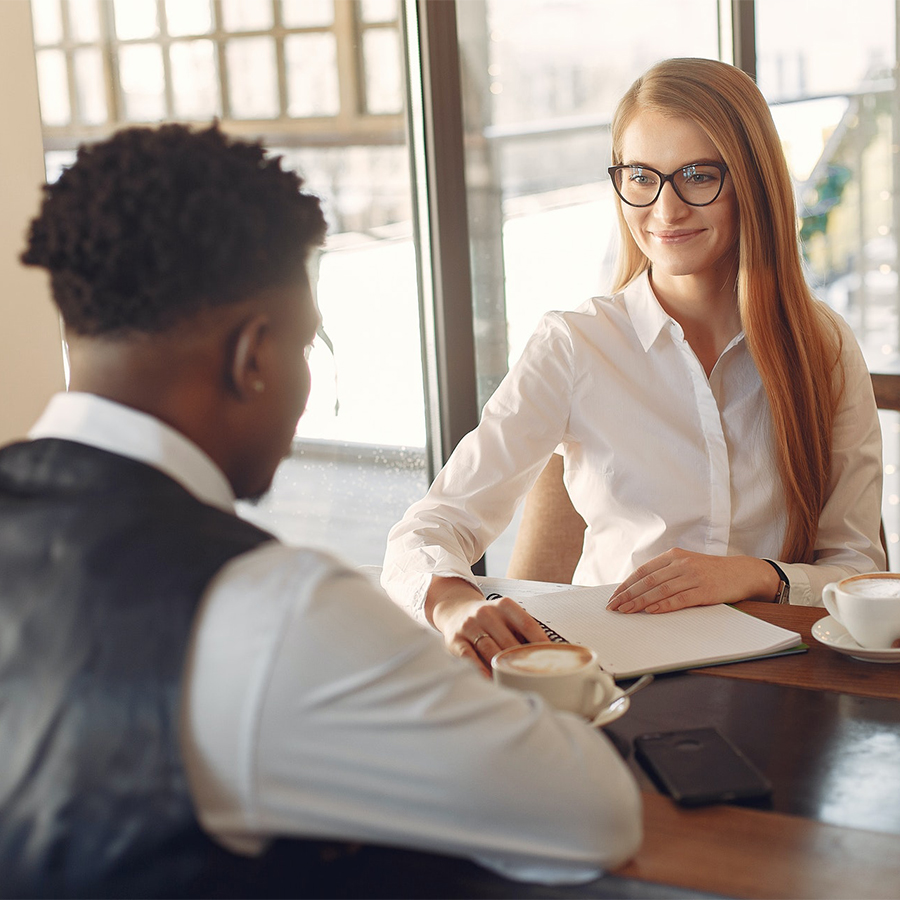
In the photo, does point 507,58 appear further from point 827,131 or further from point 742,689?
point 742,689

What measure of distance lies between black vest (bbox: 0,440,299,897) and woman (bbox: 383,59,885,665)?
0.96m

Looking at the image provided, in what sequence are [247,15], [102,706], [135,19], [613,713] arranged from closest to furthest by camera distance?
1. [102,706]
2. [613,713]
3. [135,19]
4. [247,15]

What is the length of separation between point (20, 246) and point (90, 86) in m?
0.47

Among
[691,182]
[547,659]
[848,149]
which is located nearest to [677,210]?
[691,182]

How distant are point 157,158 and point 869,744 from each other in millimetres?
796

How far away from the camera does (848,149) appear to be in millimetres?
3861

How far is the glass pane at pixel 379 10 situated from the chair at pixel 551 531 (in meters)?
1.16

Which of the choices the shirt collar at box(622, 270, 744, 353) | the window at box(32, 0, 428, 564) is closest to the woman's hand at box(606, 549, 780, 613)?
the shirt collar at box(622, 270, 744, 353)

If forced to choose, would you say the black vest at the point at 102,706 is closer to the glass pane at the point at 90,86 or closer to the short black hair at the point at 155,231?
the short black hair at the point at 155,231

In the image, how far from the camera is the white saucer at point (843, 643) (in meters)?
1.15

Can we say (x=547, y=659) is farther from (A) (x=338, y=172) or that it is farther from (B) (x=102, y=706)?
(A) (x=338, y=172)

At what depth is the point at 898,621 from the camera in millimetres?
1149

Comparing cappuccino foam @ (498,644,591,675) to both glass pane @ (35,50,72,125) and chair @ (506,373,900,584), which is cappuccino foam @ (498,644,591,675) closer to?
chair @ (506,373,900,584)

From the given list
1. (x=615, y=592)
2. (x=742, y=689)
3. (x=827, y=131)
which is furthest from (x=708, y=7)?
(x=742, y=689)
